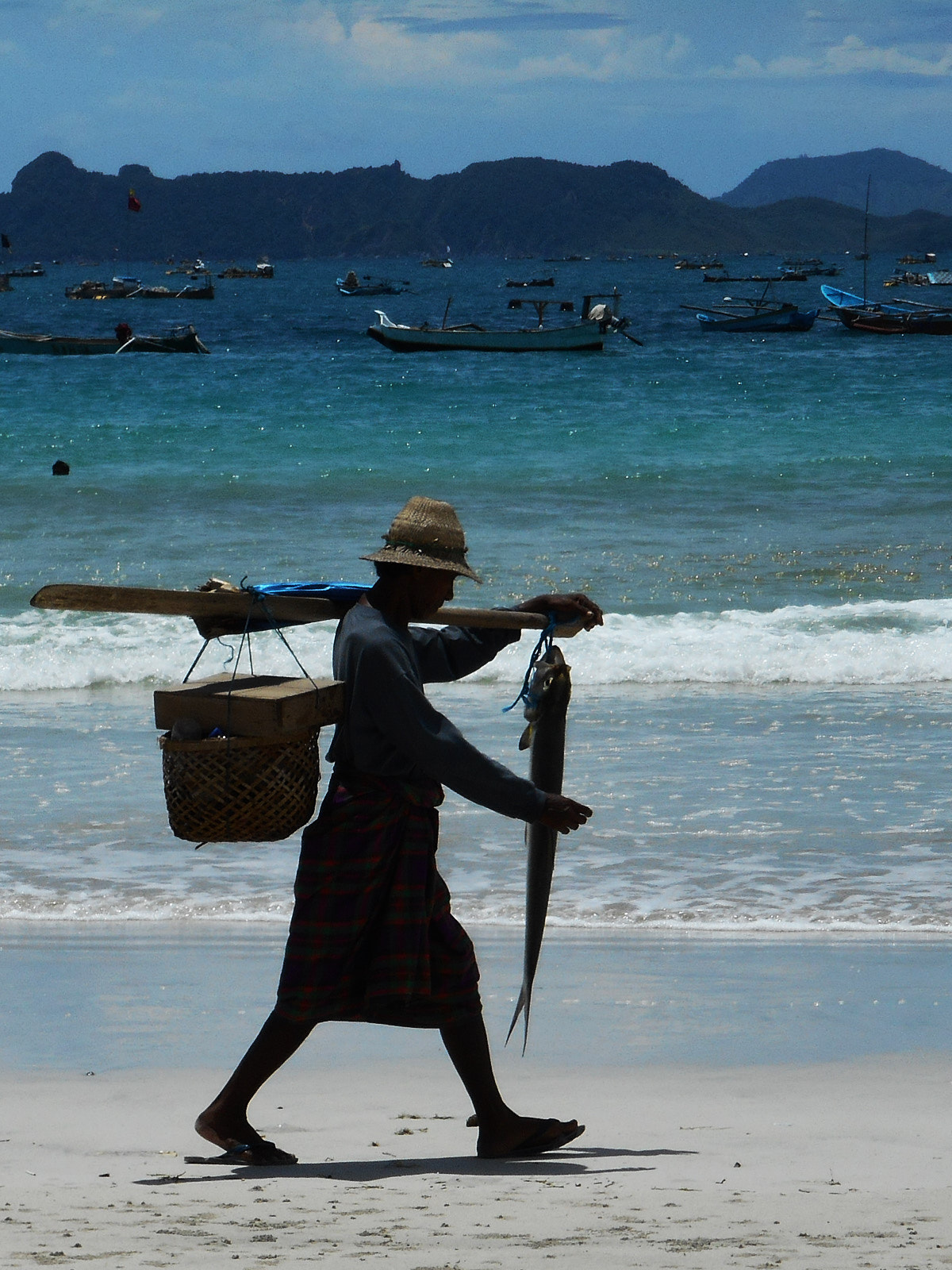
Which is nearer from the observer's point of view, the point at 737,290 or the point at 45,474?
the point at 45,474

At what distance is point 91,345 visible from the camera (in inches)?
1657

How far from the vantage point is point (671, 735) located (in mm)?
8070

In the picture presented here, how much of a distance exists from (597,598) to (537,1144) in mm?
9659

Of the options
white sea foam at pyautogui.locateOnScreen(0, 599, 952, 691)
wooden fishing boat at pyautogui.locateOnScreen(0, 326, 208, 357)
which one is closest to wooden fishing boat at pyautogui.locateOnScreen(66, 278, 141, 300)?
wooden fishing boat at pyautogui.locateOnScreen(0, 326, 208, 357)

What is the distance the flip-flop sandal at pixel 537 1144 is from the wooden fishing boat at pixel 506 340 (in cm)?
4013

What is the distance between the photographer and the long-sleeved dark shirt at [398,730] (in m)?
3.20

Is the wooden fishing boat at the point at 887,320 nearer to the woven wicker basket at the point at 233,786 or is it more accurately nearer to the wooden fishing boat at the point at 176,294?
the wooden fishing boat at the point at 176,294

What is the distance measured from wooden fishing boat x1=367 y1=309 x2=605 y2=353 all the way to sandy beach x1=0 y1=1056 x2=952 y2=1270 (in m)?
39.7

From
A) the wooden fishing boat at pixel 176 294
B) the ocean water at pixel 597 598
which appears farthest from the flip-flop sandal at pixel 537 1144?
the wooden fishing boat at pixel 176 294

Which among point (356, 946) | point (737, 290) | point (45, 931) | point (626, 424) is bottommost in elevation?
point (45, 931)

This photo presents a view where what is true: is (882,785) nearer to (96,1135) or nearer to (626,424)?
(96,1135)

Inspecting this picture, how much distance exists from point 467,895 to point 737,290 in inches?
4123

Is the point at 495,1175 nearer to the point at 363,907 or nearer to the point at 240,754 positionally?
the point at 363,907

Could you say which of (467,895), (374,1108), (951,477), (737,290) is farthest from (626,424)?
(737,290)
